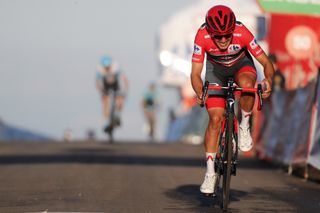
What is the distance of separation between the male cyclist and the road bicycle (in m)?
0.09

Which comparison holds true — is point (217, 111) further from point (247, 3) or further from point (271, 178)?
point (247, 3)

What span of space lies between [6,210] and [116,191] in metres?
2.37

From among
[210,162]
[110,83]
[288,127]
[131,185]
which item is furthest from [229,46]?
[110,83]

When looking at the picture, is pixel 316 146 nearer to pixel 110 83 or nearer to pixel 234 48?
pixel 234 48

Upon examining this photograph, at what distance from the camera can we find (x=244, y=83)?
11.7 m

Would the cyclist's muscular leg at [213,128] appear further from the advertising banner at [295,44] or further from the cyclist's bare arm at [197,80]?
the advertising banner at [295,44]

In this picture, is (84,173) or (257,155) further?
(257,155)

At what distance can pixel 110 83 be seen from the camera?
84.4 ft

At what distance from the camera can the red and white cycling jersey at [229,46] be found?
11.7 metres

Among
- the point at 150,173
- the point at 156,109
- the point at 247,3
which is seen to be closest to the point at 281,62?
the point at 156,109

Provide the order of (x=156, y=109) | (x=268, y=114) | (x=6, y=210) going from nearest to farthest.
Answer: (x=6, y=210), (x=268, y=114), (x=156, y=109)

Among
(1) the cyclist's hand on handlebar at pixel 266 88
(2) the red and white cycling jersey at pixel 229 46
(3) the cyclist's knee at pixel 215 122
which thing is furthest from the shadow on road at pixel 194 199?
(2) the red and white cycling jersey at pixel 229 46

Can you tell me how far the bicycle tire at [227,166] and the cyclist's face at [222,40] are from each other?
0.72 metres

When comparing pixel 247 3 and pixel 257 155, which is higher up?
pixel 247 3
